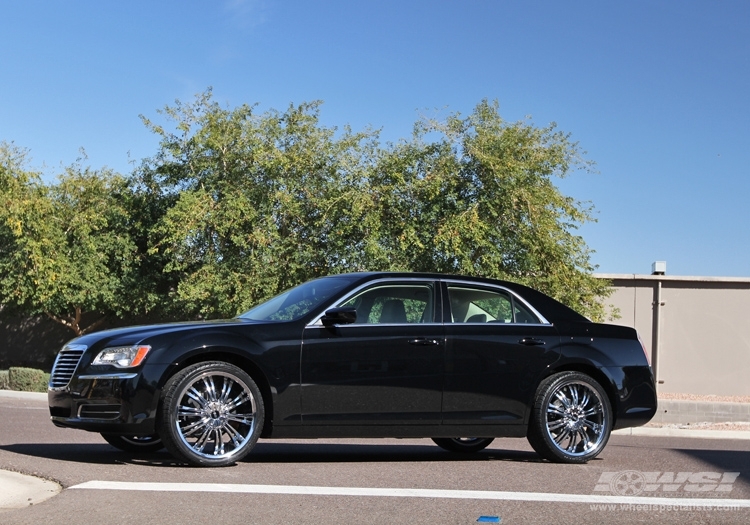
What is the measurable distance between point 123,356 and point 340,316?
1.75 meters

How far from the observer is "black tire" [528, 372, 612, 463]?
8.98 metres

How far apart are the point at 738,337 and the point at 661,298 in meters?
2.39

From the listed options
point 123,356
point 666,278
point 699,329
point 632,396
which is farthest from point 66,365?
point 699,329

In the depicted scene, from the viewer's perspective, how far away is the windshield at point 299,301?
866 cm

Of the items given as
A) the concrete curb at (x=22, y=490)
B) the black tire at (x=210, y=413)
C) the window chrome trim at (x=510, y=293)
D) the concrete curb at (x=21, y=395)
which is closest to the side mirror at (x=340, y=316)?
the black tire at (x=210, y=413)

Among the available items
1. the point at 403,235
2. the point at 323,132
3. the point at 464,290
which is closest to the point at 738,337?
the point at 403,235

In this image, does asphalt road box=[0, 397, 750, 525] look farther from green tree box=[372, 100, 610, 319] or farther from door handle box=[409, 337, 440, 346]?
green tree box=[372, 100, 610, 319]

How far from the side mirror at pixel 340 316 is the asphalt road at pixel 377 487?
1.19 meters

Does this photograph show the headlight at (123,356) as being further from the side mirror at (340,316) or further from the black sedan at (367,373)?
the side mirror at (340,316)

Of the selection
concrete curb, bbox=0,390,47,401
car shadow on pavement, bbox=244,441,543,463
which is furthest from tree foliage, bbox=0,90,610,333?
car shadow on pavement, bbox=244,441,543,463

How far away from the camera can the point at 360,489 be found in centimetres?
705

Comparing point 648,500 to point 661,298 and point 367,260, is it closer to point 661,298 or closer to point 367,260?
point 367,260

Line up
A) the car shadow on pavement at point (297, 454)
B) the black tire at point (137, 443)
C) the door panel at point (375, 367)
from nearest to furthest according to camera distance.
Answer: the door panel at point (375, 367)
the car shadow on pavement at point (297, 454)
the black tire at point (137, 443)

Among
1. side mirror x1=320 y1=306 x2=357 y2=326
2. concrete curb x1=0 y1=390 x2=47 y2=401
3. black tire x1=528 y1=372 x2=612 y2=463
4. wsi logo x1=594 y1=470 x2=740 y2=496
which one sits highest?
side mirror x1=320 y1=306 x2=357 y2=326
